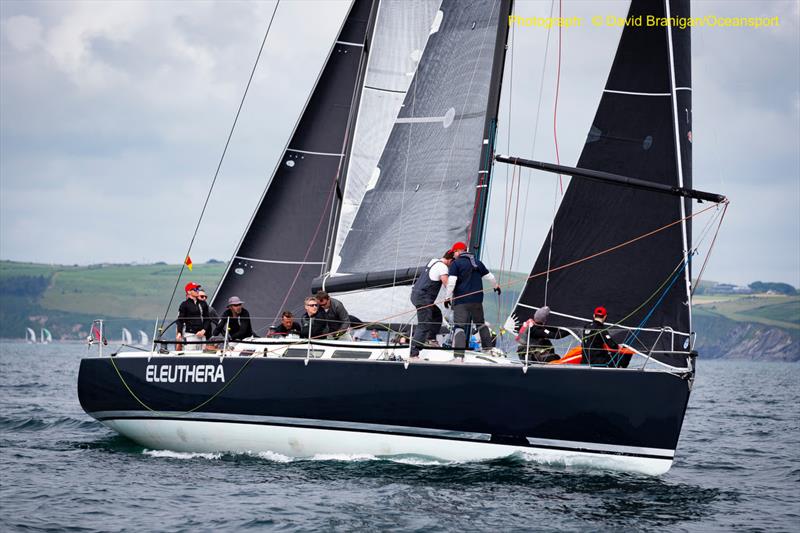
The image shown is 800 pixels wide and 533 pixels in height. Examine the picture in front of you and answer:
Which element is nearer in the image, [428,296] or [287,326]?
[428,296]

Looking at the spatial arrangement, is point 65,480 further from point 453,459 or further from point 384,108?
point 384,108

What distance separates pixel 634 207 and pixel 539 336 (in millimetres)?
2363

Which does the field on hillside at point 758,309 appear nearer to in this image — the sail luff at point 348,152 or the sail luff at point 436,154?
the sail luff at point 348,152

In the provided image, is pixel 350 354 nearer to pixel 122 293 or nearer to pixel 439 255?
pixel 439 255

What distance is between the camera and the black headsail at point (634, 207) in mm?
14023

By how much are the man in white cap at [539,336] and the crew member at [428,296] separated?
1080 mm

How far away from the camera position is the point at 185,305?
1513cm

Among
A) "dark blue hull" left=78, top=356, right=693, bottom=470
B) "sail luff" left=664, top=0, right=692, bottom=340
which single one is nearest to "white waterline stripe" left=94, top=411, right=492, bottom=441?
"dark blue hull" left=78, top=356, right=693, bottom=470

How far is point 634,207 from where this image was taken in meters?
14.3

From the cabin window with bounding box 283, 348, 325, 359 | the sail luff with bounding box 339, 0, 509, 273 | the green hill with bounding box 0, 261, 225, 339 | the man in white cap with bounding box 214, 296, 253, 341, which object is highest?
the sail luff with bounding box 339, 0, 509, 273

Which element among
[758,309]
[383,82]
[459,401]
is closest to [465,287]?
[459,401]

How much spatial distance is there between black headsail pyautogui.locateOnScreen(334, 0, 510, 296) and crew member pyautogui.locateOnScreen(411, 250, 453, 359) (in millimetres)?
974

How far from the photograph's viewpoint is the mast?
14039 millimetres

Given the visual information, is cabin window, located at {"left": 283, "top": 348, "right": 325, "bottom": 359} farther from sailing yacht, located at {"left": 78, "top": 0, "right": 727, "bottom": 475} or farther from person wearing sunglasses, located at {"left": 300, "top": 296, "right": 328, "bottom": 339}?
person wearing sunglasses, located at {"left": 300, "top": 296, "right": 328, "bottom": 339}
